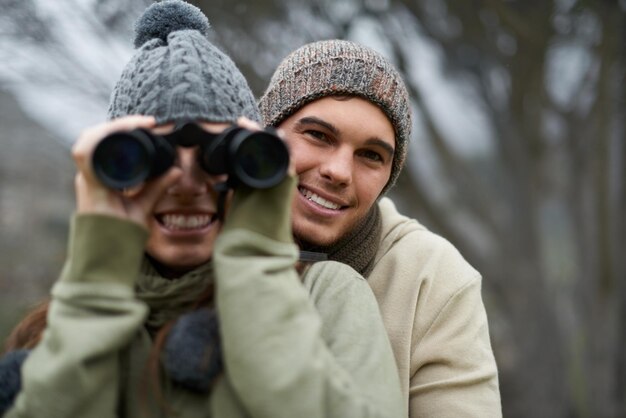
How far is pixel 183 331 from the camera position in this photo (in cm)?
152

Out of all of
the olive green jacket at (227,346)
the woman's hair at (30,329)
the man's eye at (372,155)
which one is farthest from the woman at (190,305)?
the man's eye at (372,155)

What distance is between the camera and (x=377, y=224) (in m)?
2.36

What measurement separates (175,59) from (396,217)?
105cm

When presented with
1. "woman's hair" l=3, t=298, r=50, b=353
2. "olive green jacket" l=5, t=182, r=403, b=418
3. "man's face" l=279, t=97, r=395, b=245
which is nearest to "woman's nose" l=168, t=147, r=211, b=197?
"olive green jacket" l=5, t=182, r=403, b=418

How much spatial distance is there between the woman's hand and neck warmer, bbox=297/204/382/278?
713 millimetres

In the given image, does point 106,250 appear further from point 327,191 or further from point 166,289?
point 327,191

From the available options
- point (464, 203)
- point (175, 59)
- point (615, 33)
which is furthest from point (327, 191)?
point (464, 203)

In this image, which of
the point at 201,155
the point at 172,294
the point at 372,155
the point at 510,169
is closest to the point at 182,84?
the point at 201,155

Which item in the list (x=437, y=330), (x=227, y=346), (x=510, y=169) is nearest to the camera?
(x=227, y=346)

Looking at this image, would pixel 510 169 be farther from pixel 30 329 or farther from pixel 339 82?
pixel 30 329

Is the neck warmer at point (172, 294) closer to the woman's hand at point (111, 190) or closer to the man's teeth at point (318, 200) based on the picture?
the woman's hand at point (111, 190)

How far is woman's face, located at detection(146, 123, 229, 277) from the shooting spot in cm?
163

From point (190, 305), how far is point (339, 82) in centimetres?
84

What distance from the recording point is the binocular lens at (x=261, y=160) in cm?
151
